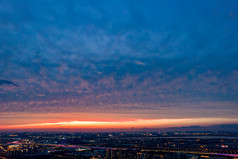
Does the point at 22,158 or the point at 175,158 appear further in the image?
the point at 22,158

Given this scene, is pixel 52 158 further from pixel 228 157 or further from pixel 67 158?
pixel 228 157

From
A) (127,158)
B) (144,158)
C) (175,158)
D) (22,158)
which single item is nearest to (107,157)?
(127,158)

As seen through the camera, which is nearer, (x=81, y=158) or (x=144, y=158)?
(x=144, y=158)

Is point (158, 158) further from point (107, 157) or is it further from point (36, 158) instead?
point (36, 158)

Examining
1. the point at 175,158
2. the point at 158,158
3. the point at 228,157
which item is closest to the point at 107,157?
the point at 158,158

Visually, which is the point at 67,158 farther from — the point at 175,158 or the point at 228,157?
the point at 228,157

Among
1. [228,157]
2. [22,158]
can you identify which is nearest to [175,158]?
[228,157]

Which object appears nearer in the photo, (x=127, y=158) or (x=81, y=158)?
(x=127, y=158)
